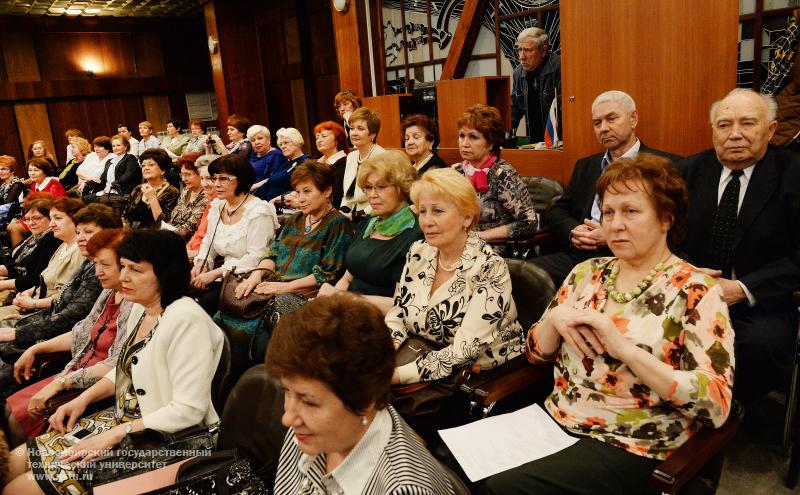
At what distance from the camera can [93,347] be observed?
2521mm

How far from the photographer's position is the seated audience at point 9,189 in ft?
21.2

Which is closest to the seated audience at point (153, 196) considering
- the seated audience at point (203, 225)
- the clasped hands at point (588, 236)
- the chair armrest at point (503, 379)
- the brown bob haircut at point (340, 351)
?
the seated audience at point (203, 225)

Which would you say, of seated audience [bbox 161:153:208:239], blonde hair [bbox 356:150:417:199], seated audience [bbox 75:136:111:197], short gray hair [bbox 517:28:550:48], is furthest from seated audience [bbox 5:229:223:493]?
seated audience [bbox 75:136:111:197]

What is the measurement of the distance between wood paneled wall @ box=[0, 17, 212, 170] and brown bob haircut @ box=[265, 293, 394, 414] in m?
13.8

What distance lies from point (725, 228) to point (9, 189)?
7.60 m

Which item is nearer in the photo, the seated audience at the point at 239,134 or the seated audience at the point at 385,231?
the seated audience at the point at 385,231

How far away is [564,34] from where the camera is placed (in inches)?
146

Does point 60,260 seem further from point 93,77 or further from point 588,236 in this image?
point 93,77

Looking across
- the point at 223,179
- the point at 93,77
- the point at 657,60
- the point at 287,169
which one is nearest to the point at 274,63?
the point at 93,77

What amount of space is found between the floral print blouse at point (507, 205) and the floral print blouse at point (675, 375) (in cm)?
161

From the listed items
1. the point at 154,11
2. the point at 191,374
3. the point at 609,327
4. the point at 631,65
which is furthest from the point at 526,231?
the point at 154,11

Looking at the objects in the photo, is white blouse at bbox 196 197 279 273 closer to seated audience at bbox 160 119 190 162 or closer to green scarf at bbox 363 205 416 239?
A: green scarf at bbox 363 205 416 239

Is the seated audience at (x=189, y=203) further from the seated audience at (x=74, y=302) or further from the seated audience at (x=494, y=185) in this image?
the seated audience at (x=494, y=185)

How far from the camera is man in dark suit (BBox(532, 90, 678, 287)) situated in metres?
2.92
